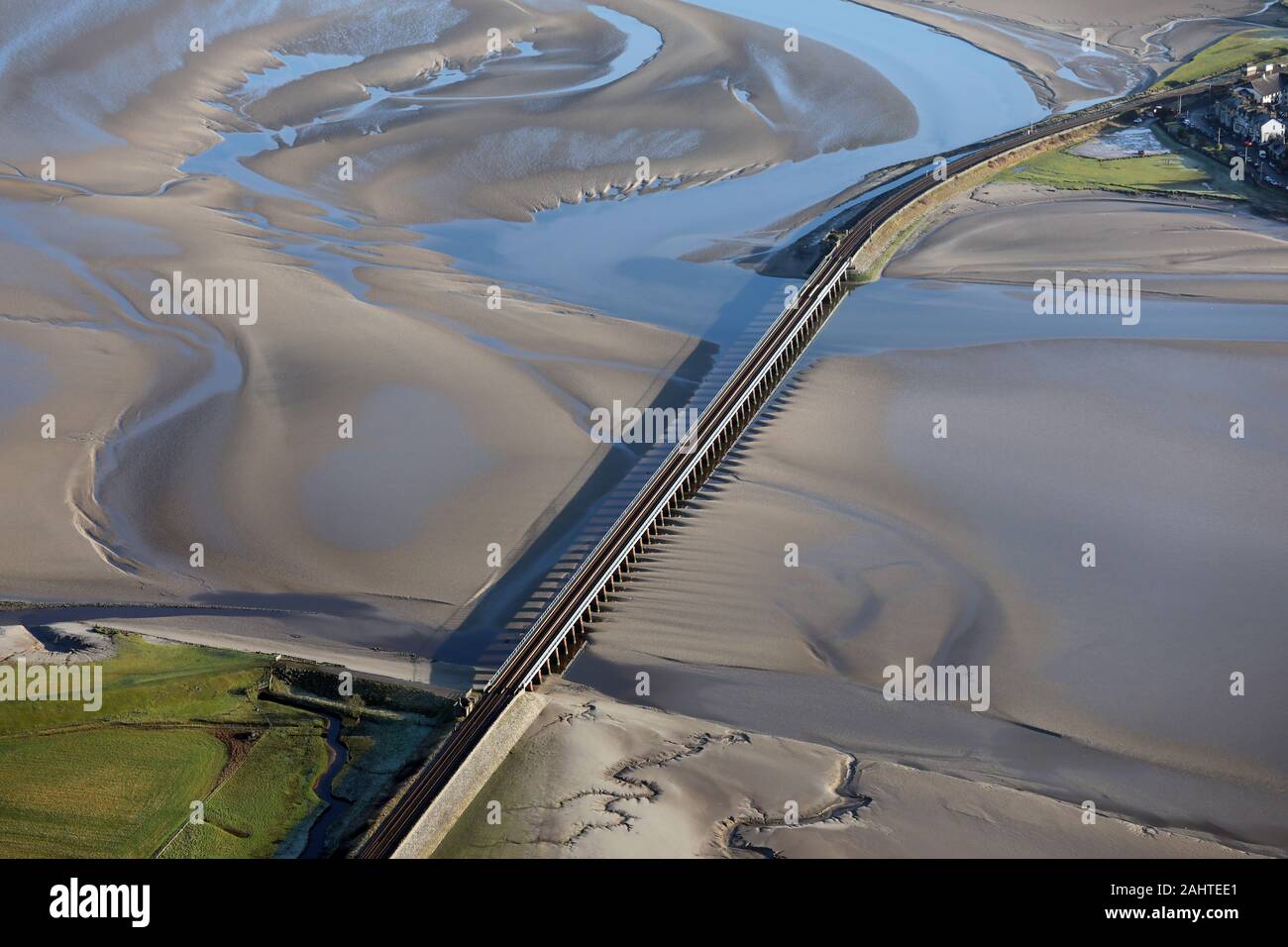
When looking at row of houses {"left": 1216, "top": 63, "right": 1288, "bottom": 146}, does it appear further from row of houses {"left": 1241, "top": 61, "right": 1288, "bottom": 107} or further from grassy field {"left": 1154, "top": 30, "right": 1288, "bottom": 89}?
grassy field {"left": 1154, "top": 30, "right": 1288, "bottom": 89}

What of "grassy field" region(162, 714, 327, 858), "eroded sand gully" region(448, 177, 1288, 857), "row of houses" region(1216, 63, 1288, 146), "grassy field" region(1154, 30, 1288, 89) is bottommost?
"grassy field" region(162, 714, 327, 858)

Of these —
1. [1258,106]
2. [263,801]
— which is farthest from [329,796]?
[1258,106]

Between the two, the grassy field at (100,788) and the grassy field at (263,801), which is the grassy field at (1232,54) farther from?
the grassy field at (100,788)

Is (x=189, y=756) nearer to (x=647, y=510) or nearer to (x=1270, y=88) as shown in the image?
(x=647, y=510)

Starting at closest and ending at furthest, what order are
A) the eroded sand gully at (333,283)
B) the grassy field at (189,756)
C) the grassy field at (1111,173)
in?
the grassy field at (189,756), the eroded sand gully at (333,283), the grassy field at (1111,173)

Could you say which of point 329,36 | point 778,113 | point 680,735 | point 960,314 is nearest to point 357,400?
point 680,735

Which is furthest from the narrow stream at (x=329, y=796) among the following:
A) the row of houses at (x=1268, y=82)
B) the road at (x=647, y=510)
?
the row of houses at (x=1268, y=82)

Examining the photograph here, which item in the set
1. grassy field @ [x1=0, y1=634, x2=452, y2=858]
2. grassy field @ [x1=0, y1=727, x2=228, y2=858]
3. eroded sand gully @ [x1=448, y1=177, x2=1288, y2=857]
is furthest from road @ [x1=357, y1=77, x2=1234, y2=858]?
grassy field @ [x1=0, y1=727, x2=228, y2=858]
